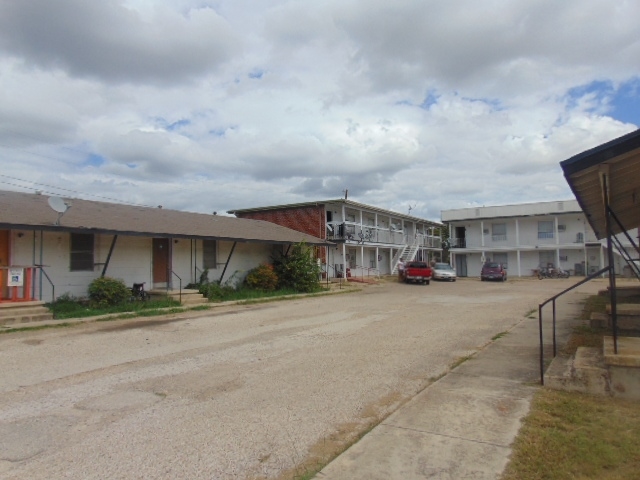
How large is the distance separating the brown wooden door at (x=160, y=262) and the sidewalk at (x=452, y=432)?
47.4 ft

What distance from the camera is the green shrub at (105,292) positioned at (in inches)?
601

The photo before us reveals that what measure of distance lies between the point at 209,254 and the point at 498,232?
106 feet

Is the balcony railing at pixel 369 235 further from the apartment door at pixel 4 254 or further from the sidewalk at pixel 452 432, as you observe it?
the sidewalk at pixel 452 432

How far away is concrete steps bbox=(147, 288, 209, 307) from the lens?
1752 cm

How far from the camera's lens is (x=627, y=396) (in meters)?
5.42

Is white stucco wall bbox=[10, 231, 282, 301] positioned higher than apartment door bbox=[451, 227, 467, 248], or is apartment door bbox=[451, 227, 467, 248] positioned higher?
apartment door bbox=[451, 227, 467, 248]

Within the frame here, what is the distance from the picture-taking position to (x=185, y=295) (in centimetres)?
1802

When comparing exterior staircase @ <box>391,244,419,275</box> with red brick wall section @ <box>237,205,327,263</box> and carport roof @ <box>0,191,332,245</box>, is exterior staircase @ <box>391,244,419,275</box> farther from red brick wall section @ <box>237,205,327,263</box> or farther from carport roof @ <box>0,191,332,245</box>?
carport roof @ <box>0,191,332,245</box>

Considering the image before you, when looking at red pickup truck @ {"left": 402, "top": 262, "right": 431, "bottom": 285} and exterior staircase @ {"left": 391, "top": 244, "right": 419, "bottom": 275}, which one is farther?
exterior staircase @ {"left": 391, "top": 244, "right": 419, "bottom": 275}

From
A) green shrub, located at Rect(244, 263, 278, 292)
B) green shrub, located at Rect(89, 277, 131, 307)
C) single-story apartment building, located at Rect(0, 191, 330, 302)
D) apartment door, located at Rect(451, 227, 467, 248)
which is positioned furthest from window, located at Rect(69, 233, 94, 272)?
apartment door, located at Rect(451, 227, 467, 248)

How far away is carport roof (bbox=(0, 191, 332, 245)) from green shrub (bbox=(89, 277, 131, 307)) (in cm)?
166

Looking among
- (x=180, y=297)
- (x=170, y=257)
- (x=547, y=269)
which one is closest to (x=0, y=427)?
(x=180, y=297)

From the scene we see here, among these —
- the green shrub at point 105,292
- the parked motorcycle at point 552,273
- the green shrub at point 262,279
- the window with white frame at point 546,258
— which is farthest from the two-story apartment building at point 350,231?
the green shrub at point 105,292

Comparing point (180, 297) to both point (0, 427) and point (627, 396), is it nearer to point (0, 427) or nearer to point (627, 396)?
point (0, 427)
